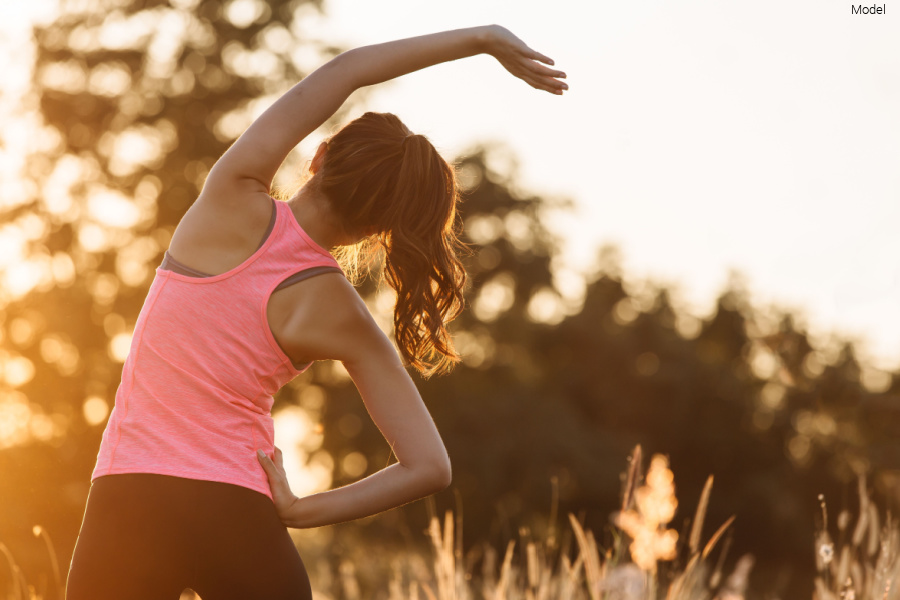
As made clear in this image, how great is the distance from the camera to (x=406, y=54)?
1.92m

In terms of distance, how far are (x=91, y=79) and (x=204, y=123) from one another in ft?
7.71

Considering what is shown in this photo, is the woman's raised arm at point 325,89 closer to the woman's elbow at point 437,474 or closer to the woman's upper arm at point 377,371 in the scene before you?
the woman's upper arm at point 377,371

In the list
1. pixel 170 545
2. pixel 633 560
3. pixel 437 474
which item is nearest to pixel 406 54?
pixel 437 474

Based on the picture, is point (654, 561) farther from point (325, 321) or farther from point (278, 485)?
point (325, 321)

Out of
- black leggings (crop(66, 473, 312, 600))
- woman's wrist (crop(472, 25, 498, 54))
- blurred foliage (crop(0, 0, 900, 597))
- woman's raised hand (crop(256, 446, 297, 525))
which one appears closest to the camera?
black leggings (crop(66, 473, 312, 600))

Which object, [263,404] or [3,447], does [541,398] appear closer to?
[3,447]

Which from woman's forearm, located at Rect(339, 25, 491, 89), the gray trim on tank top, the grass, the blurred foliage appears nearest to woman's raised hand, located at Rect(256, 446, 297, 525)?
the gray trim on tank top

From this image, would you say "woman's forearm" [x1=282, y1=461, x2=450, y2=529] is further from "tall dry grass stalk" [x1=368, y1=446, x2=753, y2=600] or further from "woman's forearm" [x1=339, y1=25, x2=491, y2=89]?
"tall dry grass stalk" [x1=368, y1=446, x2=753, y2=600]

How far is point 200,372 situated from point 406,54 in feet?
2.48

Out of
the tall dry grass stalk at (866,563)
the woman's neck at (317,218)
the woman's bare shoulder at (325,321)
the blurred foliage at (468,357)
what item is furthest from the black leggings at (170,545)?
the blurred foliage at (468,357)

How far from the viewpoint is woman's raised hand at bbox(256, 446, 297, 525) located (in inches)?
71.2

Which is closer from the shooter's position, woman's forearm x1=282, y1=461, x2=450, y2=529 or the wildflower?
woman's forearm x1=282, y1=461, x2=450, y2=529

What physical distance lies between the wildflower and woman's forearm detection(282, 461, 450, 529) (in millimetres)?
1358

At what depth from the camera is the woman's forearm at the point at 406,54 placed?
1.87 meters
